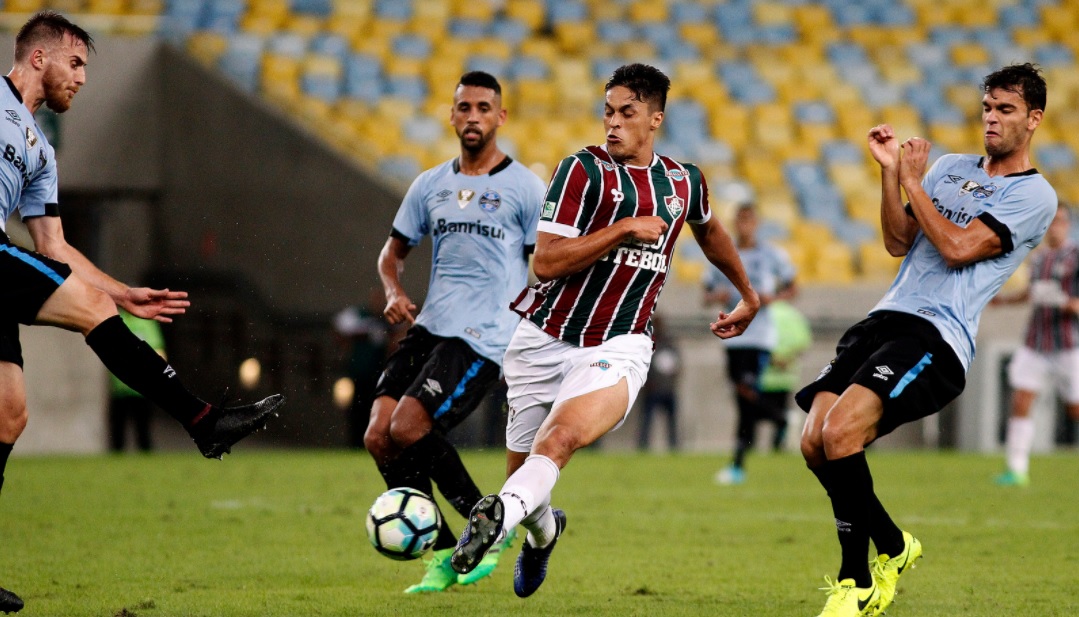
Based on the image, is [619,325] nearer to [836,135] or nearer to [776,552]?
[776,552]

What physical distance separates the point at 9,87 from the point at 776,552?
4.62 meters

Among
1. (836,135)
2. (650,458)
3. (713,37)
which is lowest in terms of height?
(650,458)

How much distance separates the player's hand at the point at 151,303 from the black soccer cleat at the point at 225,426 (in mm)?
424

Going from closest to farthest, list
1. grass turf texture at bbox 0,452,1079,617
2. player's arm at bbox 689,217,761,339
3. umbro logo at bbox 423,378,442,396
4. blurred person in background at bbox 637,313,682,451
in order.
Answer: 1. grass turf texture at bbox 0,452,1079,617
2. player's arm at bbox 689,217,761,339
3. umbro logo at bbox 423,378,442,396
4. blurred person in background at bbox 637,313,682,451

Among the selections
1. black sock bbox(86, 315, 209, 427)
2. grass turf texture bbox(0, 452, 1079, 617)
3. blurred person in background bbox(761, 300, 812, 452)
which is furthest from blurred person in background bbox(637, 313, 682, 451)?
black sock bbox(86, 315, 209, 427)

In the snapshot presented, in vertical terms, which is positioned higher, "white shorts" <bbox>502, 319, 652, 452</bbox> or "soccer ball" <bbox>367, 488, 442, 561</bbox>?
"white shorts" <bbox>502, 319, 652, 452</bbox>

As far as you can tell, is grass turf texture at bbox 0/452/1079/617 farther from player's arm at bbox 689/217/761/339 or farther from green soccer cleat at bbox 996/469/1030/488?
player's arm at bbox 689/217/761/339

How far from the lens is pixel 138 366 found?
5449 mm

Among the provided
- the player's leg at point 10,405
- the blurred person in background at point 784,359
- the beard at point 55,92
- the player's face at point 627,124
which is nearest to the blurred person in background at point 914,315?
the player's face at point 627,124

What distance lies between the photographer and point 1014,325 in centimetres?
1811

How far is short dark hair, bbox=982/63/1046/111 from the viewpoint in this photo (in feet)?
19.1

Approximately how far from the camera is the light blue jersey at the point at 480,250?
23.4 ft

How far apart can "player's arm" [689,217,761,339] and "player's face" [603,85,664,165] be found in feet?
1.64

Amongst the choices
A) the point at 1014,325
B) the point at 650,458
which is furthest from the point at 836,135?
the point at 650,458
